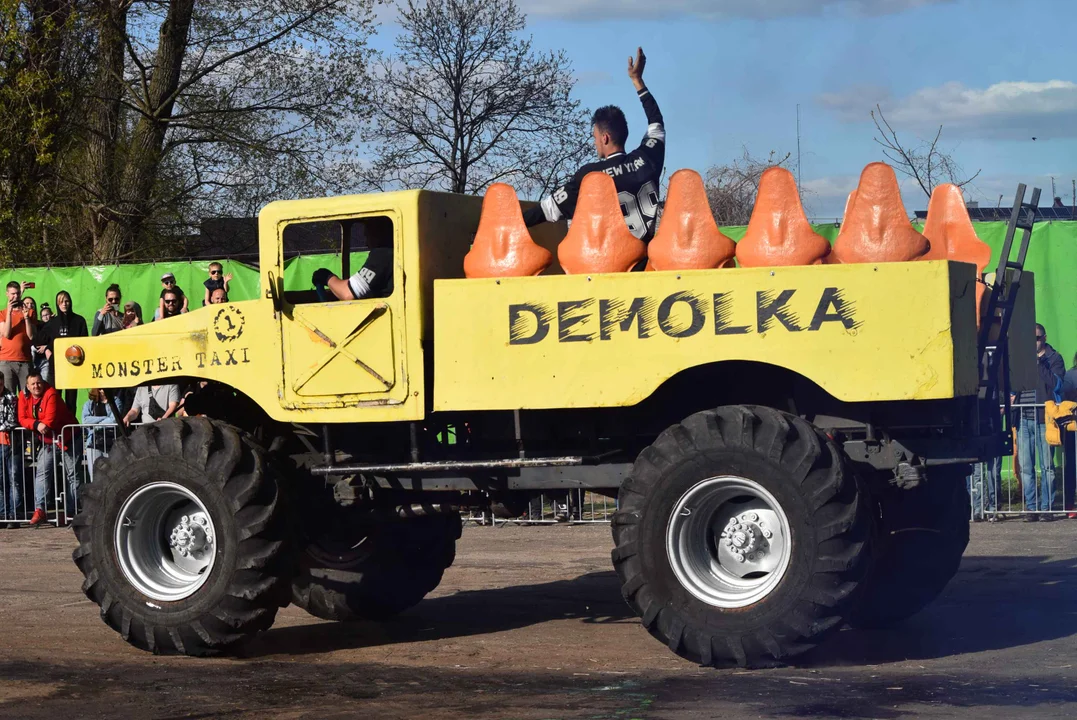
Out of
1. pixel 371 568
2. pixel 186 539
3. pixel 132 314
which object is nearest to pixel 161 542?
pixel 186 539

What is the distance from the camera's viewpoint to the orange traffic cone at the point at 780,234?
24.8 ft

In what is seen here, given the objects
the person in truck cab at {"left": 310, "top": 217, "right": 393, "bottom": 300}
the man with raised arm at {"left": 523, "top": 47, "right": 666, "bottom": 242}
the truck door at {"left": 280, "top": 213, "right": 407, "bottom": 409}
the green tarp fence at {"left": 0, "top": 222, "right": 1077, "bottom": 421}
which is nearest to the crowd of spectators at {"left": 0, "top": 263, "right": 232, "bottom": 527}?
the green tarp fence at {"left": 0, "top": 222, "right": 1077, "bottom": 421}

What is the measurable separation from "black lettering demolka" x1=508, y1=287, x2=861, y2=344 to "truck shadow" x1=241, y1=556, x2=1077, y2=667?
5.72ft

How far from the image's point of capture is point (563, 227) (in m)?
9.51

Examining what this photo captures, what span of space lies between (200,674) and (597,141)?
3.82m

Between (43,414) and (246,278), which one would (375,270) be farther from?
(246,278)

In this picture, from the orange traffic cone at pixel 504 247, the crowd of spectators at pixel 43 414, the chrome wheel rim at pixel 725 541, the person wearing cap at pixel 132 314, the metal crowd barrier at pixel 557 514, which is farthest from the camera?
the person wearing cap at pixel 132 314

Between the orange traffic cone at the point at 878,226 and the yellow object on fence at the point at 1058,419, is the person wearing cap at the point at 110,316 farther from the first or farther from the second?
the orange traffic cone at the point at 878,226

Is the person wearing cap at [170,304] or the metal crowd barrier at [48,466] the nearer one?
the person wearing cap at [170,304]

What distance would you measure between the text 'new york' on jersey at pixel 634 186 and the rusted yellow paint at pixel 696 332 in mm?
836

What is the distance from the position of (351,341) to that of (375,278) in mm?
390

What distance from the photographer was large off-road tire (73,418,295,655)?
8086 millimetres

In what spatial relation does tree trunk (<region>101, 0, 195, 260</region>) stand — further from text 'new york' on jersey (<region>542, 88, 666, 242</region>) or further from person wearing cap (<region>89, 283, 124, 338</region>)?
text 'new york' on jersey (<region>542, 88, 666, 242</region>)

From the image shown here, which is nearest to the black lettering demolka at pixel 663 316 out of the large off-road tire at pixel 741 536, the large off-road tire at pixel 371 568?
the large off-road tire at pixel 741 536
